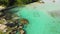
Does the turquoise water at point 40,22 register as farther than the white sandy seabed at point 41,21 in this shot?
No

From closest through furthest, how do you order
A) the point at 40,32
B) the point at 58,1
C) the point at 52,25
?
1. the point at 40,32
2. the point at 52,25
3. the point at 58,1

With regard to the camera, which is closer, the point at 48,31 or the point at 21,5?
the point at 48,31

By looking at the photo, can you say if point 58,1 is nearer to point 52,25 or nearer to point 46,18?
point 46,18

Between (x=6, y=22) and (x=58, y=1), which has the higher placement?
(x=6, y=22)

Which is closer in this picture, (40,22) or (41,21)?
(40,22)

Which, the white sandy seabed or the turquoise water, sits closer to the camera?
the turquoise water

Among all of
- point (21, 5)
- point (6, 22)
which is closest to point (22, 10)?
point (21, 5)

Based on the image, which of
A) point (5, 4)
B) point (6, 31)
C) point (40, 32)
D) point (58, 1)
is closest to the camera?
point (6, 31)

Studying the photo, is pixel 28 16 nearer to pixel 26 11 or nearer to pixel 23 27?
pixel 26 11

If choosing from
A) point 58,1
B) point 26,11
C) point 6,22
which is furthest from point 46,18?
point 58,1
